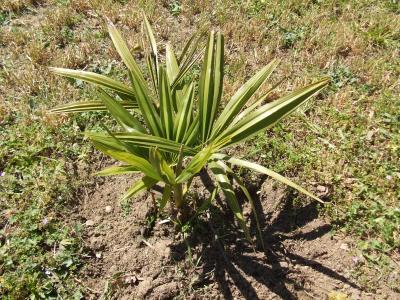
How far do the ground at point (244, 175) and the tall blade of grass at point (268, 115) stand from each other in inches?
28.1

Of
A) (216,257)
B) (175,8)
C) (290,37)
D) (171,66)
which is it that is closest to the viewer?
(216,257)

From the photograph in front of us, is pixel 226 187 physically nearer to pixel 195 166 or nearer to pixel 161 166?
pixel 195 166

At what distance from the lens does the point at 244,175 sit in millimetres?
2910

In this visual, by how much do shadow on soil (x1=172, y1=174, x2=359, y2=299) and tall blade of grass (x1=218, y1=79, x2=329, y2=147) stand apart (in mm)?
693

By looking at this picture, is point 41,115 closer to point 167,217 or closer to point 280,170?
point 167,217

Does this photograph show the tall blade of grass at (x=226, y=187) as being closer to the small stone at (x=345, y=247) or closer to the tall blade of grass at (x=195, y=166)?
the tall blade of grass at (x=195, y=166)

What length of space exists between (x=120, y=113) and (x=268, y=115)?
0.73 m

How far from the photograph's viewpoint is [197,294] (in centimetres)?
247

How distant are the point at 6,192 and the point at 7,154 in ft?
1.07

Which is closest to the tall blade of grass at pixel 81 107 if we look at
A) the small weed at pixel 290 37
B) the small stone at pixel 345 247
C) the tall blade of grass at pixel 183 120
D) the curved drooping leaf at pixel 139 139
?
the tall blade of grass at pixel 183 120

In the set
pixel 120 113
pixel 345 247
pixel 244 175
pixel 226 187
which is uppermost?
pixel 120 113

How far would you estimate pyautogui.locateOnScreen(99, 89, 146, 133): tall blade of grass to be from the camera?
2115 millimetres

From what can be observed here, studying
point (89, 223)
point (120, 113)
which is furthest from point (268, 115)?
point (89, 223)

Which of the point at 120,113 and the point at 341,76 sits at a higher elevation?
the point at 120,113
